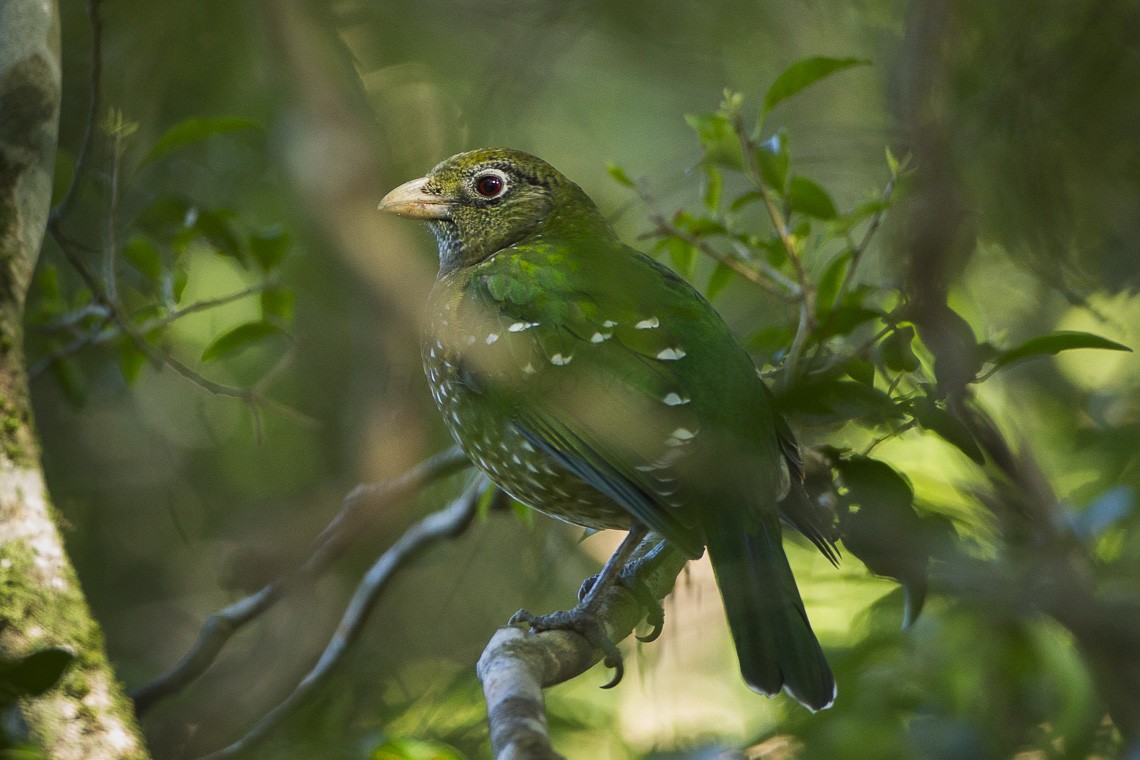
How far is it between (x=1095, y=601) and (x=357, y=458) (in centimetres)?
345

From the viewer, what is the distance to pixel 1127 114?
4.19m

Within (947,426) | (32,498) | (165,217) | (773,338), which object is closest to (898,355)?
(947,426)

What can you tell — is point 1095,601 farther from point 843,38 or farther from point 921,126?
point 843,38

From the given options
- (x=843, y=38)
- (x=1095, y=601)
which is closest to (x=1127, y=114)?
(x=843, y=38)

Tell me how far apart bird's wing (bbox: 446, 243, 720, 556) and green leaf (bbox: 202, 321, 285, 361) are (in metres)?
0.92

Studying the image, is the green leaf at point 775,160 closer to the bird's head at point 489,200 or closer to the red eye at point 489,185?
the bird's head at point 489,200

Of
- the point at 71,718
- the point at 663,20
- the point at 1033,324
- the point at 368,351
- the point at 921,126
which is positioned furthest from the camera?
the point at 663,20

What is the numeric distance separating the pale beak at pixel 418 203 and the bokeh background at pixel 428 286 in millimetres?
718

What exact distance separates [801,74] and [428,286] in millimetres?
2211

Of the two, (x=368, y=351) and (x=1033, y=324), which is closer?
(x=1033, y=324)

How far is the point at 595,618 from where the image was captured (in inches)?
117

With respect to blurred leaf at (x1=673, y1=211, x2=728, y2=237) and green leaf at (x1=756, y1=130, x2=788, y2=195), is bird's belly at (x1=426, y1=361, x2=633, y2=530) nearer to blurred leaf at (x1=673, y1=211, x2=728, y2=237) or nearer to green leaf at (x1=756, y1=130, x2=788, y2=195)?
blurred leaf at (x1=673, y1=211, x2=728, y2=237)

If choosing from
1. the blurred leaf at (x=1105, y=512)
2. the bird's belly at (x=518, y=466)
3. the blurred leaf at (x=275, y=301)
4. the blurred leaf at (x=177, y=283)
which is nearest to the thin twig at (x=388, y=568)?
the bird's belly at (x=518, y=466)

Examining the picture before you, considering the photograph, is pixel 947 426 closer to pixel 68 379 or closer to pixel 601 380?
pixel 601 380
